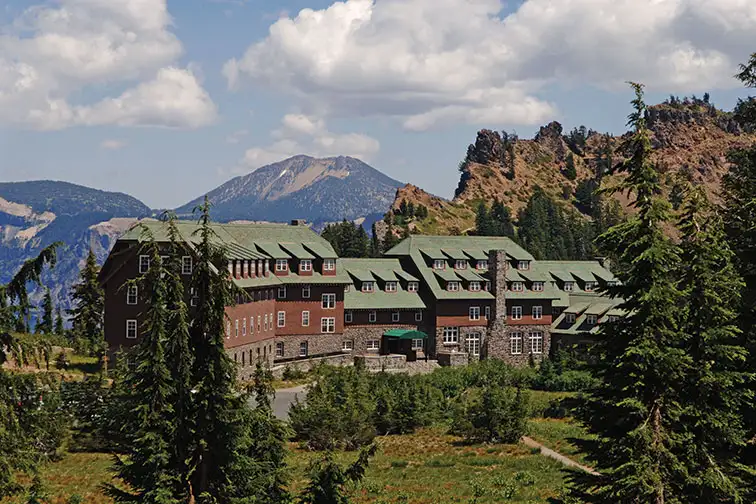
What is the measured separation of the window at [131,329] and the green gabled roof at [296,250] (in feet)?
55.4

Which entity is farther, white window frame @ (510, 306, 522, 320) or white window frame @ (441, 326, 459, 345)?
white window frame @ (510, 306, 522, 320)

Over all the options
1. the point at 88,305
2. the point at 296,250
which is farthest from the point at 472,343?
the point at 88,305

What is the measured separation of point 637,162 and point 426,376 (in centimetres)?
5164

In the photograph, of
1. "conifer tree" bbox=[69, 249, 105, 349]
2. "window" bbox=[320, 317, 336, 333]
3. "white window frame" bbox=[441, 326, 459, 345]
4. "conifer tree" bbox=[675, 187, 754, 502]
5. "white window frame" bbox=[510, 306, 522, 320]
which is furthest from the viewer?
"white window frame" bbox=[510, 306, 522, 320]

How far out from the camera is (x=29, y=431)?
74.9 feet

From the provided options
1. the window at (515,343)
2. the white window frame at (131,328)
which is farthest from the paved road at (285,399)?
the window at (515,343)

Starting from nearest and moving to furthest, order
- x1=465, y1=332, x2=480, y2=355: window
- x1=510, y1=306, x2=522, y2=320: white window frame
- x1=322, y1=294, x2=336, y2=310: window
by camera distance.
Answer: x1=322, y1=294, x2=336, y2=310: window < x1=465, y1=332, x2=480, y2=355: window < x1=510, y1=306, x2=522, y2=320: white window frame

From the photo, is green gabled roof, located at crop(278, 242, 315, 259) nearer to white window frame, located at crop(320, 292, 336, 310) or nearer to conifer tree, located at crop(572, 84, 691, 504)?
white window frame, located at crop(320, 292, 336, 310)

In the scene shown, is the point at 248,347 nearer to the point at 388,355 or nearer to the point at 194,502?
the point at 388,355

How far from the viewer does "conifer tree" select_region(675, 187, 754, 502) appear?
22591mm

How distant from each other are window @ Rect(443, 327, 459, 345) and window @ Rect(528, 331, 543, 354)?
24.4ft

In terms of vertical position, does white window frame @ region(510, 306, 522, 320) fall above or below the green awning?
above

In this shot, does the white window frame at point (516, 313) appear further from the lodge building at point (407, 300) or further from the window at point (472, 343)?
the window at point (472, 343)

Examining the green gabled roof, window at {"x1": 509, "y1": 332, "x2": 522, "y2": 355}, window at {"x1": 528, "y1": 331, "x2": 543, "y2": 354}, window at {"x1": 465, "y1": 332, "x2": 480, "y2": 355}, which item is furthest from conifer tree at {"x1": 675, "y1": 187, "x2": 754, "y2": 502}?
window at {"x1": 528, "y1": 331, "x2": 543, "y2": 354}
